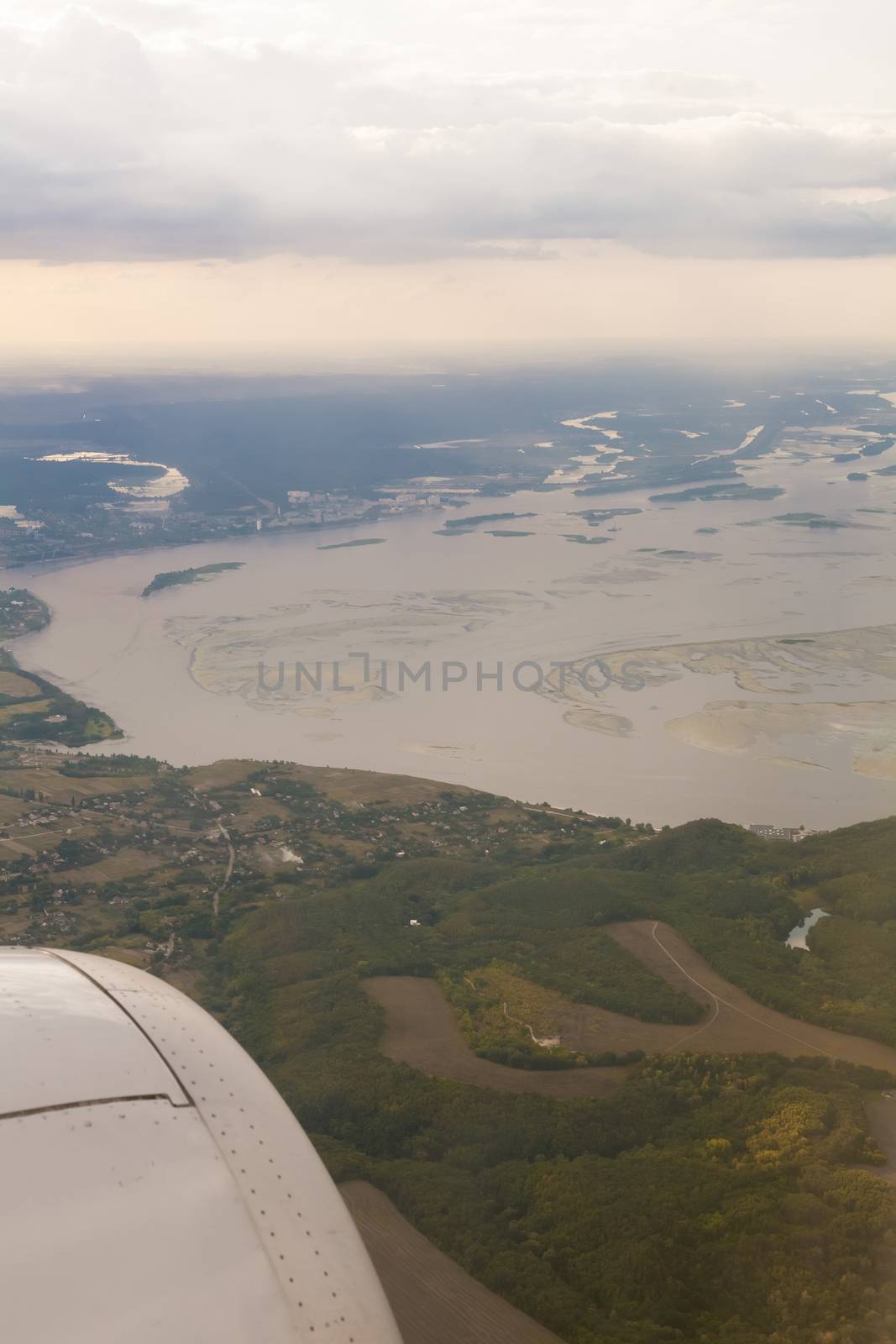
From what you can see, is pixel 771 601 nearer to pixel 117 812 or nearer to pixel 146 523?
pixel 117 812

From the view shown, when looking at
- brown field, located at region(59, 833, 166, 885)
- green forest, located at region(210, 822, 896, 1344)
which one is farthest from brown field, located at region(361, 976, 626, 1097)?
brown field, located at region(59, 833, 166, 885)

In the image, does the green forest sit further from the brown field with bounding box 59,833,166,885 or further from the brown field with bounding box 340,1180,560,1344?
the brown field with bounding box 59,833,166,885

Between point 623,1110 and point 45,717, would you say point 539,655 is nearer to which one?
point 45,717

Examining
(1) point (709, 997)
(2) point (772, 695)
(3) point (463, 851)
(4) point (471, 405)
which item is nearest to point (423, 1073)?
(1) point (709, 997)

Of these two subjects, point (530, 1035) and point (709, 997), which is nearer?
point (530, 1035)

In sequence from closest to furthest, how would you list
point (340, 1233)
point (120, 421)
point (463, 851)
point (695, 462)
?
point (340, 1233) → point (463, 851) → point (695, 462) → point (120, 421)

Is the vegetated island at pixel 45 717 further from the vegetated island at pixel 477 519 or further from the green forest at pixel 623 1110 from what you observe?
the vegetated island at pixel 477 519

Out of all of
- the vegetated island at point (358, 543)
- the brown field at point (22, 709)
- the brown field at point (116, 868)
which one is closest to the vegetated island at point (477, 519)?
the vegetated island at point (358, 543)
